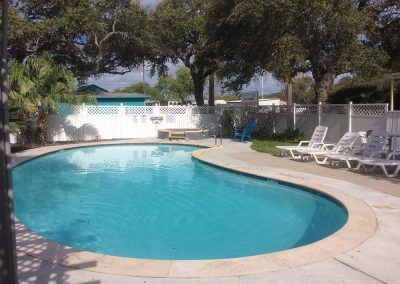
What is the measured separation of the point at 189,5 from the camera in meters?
25.7

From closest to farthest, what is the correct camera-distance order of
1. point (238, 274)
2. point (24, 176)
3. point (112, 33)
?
point (238, 274) < point (24, 176) < point (112, 33)

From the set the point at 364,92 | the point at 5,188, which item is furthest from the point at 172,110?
the point at 5,188

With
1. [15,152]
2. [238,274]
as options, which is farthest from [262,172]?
[15,152]

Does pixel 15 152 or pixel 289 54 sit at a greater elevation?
pixel 289 54

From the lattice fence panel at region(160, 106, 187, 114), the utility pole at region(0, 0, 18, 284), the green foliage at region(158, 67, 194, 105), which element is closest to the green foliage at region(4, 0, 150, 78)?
the lattice fence panel at region(160, 106, 187, 114)

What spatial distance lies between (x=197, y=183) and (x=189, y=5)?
56.4 feet

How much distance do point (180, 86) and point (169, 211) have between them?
2655 inches

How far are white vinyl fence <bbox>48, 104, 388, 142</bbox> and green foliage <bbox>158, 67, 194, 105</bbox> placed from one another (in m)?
48.0

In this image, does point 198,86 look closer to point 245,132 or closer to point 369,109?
point 245,132

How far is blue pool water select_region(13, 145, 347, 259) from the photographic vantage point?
6.67 metres

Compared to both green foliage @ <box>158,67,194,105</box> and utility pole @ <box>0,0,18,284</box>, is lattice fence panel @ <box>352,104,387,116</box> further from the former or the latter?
green foliage @ <box>158,67,194,105</box>

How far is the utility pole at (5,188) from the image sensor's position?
2473 mm

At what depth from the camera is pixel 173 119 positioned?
928 inches

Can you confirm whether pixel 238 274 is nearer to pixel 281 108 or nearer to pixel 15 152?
pixel 15 152
